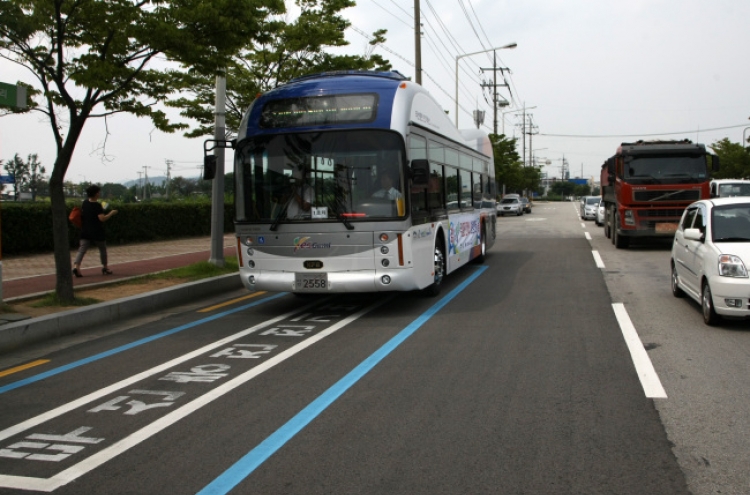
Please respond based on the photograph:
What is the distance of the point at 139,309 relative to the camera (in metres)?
10.7

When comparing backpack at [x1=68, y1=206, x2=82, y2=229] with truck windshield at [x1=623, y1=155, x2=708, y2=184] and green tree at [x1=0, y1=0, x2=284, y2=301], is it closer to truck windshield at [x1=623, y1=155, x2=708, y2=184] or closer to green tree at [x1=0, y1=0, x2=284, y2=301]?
green tree at [x1=0, y1=0, x2=284, y2=301]

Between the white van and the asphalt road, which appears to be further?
the white van

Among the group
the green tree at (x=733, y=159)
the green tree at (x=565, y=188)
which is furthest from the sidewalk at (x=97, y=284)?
the green tree at (x=565, y=188)

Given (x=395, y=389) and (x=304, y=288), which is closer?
(x=395, y=389)

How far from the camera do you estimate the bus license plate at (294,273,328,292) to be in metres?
9.77

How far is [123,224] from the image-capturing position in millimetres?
22312

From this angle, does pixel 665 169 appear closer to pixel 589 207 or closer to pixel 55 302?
pixel 55 302

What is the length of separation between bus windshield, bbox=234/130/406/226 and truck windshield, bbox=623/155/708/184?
12.0m

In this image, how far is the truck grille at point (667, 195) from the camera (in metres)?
19.0

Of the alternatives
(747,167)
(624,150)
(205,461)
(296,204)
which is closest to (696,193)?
(624,150)

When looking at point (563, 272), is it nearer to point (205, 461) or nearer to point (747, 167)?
point (205, 461)

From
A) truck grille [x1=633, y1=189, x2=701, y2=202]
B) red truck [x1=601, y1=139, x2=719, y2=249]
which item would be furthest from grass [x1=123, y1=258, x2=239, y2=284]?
truck grille [x1=633, y1=189, x2=701, y2=202]

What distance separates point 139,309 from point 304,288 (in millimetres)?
2767

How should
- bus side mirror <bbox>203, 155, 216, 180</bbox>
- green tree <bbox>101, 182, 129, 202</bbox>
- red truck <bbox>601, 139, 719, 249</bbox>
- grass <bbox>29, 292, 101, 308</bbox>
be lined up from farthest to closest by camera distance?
green tree <bbox>101, 182, 129, 202</bbox>
red truck <bbox>601, 139, 719, 249</bbox>
bus side mirror <bbox>203, 155, 216, 180</bbox>
grass <bbox>29, 292, 101, 308</bbox>
